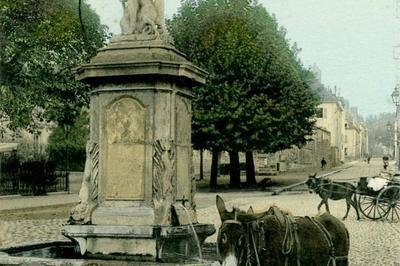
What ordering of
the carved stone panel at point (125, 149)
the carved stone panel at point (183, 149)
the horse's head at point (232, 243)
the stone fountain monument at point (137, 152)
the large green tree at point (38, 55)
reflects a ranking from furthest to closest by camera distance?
the large green tree at point (38, 55)
the carved stone panel at point (183, 149)
the carved stone panel at point (125, 149)
the stone fountain monument at point (137, 152)
the horse's head at point (232, 243)

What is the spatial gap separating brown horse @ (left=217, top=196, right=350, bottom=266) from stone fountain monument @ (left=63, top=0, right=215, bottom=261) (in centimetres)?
171

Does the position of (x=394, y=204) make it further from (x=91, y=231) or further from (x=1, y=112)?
(x=1, y=112)

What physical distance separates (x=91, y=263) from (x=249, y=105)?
92.5 feet

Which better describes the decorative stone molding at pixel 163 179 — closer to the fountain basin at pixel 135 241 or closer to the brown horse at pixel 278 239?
the fountain basin at pixel 135 241

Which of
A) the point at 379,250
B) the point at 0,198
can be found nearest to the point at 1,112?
the point at 0,198

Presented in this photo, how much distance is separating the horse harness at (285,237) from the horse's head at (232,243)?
0.13 ft

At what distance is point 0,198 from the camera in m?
30.9

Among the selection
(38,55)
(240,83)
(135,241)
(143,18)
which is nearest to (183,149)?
(135,241)

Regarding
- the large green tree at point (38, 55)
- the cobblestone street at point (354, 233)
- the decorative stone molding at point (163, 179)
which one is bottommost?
the cobblestone street at point (354, 233)

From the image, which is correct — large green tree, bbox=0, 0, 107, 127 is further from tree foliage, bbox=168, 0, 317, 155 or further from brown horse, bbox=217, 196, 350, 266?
brown horse, bbox=217, 196, 350, 266

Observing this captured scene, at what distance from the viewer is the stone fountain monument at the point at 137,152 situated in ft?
25.4

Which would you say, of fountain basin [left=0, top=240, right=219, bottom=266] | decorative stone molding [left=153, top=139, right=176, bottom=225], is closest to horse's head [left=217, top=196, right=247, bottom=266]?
fountain basin [left=0, top=240, right=219, bottom=266]

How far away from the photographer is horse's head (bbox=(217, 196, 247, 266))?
17.9 feet

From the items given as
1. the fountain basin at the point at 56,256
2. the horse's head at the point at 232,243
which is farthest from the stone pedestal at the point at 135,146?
the horse's head at the point at 232,243
